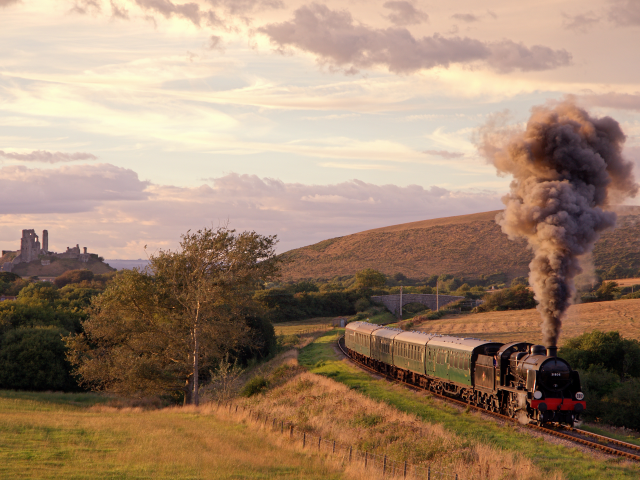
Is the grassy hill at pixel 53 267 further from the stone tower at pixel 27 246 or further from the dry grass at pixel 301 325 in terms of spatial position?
the dry grass at pixel 301 325

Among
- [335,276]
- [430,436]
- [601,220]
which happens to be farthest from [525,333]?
[335,276]

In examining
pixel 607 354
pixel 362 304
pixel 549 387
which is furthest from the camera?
pixel 362 304

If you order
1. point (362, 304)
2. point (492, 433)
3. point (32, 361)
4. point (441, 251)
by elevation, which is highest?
point (441, 251)

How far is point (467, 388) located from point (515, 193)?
10.0m

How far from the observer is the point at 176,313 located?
129 feet

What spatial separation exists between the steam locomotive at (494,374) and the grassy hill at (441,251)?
88384mm

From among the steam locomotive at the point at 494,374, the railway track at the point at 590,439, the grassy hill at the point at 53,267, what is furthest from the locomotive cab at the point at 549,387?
the grassy hill at the point at 53,267

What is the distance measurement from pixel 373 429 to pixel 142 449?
9.78 metres

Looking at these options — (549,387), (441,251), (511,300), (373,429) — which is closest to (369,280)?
(511,300)

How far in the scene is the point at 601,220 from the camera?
83.9ft

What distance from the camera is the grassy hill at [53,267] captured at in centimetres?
15675

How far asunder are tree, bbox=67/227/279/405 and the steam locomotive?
37.4 ft

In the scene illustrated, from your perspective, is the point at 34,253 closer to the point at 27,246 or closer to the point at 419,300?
the point at 27,246

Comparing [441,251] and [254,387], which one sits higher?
[441,251]
